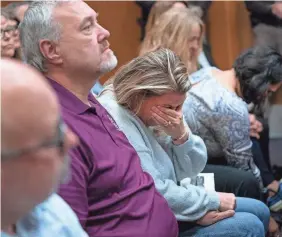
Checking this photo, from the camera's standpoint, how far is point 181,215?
1.84 metres

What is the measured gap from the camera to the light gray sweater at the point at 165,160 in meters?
1.83

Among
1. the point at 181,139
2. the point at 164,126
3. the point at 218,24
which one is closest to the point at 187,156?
the point at 181,139

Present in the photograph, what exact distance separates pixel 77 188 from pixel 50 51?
17.8 inches

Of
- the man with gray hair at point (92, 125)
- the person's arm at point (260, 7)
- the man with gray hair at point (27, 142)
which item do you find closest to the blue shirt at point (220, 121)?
the man with gray hair at point (92, 125)

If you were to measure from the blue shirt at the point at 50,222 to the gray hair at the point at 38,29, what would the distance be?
1.95 feet

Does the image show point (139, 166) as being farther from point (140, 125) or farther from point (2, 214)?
point (2, 214)

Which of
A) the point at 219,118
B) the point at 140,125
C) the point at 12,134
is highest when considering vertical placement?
the point at 12,134

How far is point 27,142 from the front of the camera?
827 millimetres

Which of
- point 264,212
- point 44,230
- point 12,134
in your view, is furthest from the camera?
point 264,212

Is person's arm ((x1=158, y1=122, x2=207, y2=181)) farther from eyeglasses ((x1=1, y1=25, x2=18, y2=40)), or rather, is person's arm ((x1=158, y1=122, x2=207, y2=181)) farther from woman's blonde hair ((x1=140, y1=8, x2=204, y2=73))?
eyeglasses ((x1=1, y1=25, x2=18, y2=40))

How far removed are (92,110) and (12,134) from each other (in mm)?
831

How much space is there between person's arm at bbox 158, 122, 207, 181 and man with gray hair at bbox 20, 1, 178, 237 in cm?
30

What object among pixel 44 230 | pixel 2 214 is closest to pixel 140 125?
pixel 44 230

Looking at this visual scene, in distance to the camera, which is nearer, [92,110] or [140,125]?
[92,110]
